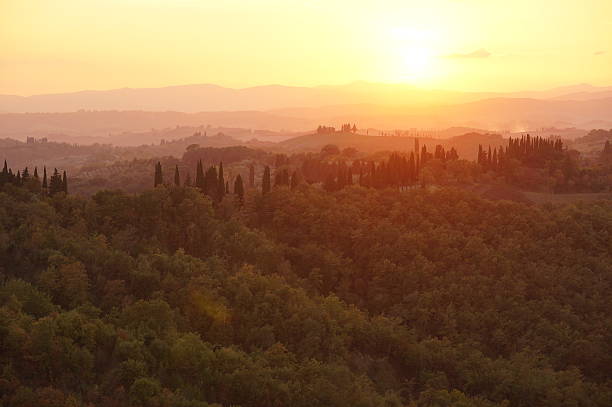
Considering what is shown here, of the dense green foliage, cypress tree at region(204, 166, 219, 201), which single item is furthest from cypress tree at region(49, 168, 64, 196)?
cypress tree at region(204, 166, 219, 201)

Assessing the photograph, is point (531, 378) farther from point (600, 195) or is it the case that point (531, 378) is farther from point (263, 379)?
point (600, 195)

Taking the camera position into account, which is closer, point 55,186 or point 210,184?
point 55,186

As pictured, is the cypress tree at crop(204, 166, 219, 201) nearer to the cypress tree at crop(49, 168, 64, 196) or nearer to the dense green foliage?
the dense green foliage

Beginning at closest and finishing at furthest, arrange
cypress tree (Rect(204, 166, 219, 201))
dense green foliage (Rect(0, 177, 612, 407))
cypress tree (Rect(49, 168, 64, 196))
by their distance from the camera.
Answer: dense green foliage (Rect(0, 177, 612, 407)), cypress tree (Rect(49, 168, 64, 196)), cypress tree (Rect(204, 166, 219, 201))

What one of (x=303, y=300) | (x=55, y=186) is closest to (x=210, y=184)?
(x=55, y=186)

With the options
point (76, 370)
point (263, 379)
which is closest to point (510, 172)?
point (263, 379)

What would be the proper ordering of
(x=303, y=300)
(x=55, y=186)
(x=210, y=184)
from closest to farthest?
(x=303, y=300)
(x=55, y=186)
(x=210, y=184)

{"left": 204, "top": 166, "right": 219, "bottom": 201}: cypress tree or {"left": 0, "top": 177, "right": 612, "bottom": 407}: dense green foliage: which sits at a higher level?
{"left": 204, "top": 166, "right": 219, "bottom": 201}: cypress tree

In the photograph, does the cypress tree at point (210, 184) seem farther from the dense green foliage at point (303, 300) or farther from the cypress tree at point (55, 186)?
the cypress tree at point (55, 186)

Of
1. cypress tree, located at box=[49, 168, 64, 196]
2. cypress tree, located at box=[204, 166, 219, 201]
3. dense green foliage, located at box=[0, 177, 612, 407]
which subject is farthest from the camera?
cypress tree, located at box=[204, 166, 219, 201]

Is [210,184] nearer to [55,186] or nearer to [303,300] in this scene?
[55,186]
